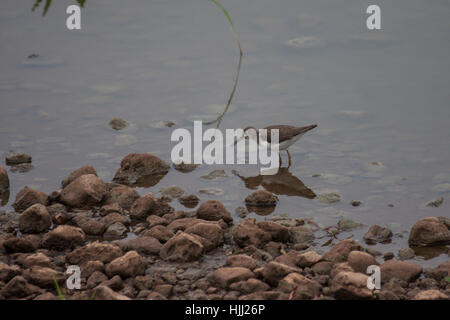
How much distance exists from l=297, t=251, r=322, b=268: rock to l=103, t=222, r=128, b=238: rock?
5.51ft

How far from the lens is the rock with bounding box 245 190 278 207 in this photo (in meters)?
6.88

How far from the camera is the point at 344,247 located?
17.7ft

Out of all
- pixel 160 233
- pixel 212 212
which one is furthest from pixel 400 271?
pixel 160 233

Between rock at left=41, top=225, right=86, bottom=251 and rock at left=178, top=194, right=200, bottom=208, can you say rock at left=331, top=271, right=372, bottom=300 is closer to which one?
rock at left=41, top=225, right=86, bottom=251

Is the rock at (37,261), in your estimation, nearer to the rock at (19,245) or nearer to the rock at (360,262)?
the rock at (19,245)

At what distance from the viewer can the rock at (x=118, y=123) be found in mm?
8938

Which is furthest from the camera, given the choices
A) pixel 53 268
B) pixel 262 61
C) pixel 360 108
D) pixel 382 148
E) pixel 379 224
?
pixel 262 61

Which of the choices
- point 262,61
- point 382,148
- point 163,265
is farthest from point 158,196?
point 262,61

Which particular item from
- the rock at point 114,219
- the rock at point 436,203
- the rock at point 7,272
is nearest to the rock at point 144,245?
the rock at point 114,219

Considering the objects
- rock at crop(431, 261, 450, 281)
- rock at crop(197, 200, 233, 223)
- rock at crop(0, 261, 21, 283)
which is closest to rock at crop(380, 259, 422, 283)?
rock at crop(431, 261, 450, 281)

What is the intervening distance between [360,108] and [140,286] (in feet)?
17.7
